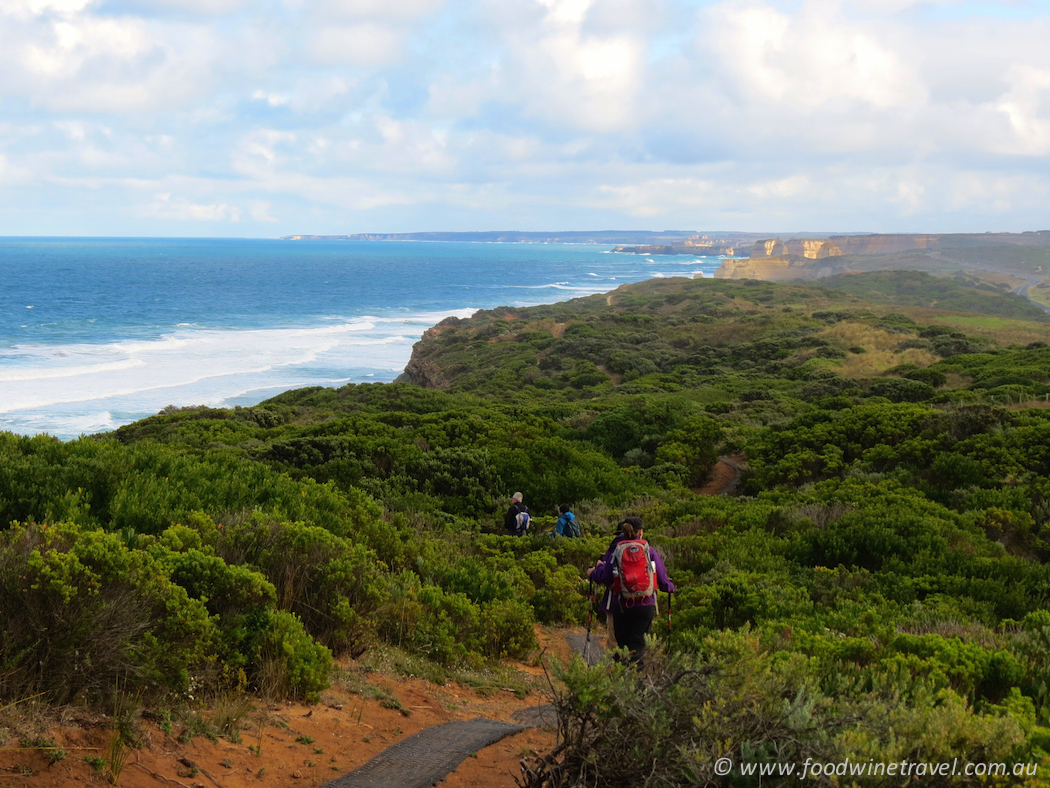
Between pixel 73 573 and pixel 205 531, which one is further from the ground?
pixel 73 573

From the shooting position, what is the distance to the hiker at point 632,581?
18.5ft

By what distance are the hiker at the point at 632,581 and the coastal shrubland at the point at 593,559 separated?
0.55 m

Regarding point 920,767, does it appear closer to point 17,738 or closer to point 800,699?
point 800,699

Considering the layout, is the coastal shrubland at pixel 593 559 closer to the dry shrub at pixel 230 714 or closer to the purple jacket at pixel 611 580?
the dry shrub at pixel 230 714

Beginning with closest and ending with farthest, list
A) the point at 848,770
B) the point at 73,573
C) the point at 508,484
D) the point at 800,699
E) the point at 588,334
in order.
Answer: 1. the point at 848,770
2. the point at 800,699
3. the point at 73,573
4. the point at 508,484
5. the point at 588,334

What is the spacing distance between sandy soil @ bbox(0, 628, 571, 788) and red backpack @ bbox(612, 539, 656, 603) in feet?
3.58

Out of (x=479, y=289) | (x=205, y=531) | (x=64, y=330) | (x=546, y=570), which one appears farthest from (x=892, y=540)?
(x=479, y=289)

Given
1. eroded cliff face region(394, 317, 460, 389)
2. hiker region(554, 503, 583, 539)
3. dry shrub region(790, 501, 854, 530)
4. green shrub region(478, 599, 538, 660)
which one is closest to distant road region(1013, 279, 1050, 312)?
eroded cliff face region(394, 317, 460, 389)

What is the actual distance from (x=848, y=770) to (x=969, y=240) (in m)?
194

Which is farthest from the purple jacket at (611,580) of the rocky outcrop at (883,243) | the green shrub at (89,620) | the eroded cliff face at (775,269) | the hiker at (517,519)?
the rocky outcrop at (883,243)

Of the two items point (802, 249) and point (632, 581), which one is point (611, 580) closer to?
point (632, 581)

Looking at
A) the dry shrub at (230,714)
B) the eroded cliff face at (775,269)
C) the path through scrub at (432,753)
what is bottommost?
the path through scrub at (432,753)

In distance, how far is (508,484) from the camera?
1345 centimetres

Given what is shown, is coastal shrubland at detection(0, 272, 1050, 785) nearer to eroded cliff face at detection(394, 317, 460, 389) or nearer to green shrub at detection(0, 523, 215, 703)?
green shrub at detection(0, 523, 215, 703)
